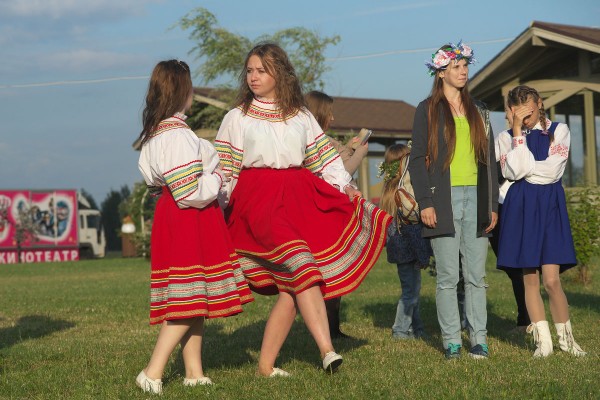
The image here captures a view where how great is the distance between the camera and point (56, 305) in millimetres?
12609

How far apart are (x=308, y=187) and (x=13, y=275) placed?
59.1 feet

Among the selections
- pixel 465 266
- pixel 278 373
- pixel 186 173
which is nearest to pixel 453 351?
pixel 465 266

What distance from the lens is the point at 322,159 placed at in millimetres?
6250

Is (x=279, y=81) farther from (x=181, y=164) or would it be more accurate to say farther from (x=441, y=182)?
(x=441, y=182)

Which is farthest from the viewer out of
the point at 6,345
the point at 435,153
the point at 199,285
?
the point at 6,345

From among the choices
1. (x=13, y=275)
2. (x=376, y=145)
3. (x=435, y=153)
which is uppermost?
(x=376, y=145)

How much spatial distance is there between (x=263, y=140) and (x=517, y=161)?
182cm

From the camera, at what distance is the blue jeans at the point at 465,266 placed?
6305 mm

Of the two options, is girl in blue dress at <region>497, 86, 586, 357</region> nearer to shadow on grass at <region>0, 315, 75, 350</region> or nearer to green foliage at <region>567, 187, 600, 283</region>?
shadow on grass at <region>0, 315, 75, 350</region>

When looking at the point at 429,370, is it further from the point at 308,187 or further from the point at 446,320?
the point at 308,187

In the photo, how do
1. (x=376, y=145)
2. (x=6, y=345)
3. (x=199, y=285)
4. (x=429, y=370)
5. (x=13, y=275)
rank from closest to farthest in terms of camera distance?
1. (x=199, y=285)
2. (x=429, y=370)
3. (x=6, y=345)
4. (x=13, y=275)
5. (x=376, y=145)

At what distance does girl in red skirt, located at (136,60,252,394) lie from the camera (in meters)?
5.47

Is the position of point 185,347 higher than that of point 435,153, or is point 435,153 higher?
point 435,153

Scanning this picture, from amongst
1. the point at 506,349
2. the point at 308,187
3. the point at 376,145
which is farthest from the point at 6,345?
the point at 376,145
